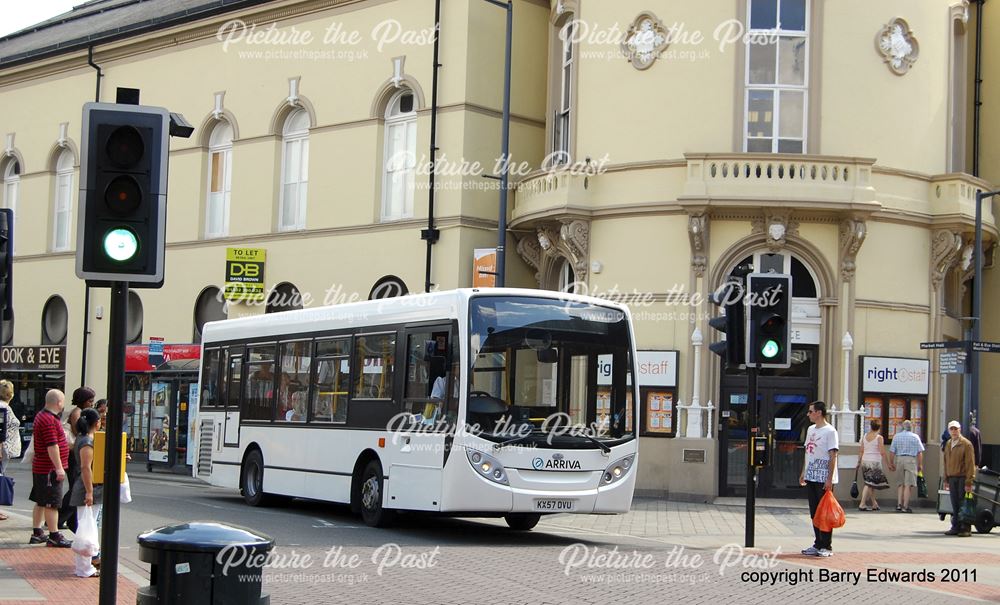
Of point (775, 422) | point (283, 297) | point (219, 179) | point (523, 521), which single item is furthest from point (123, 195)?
point (219, 179)

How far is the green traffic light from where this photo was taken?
7145mm

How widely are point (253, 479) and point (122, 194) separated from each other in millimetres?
14617

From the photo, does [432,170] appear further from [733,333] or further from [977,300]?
[733,333]

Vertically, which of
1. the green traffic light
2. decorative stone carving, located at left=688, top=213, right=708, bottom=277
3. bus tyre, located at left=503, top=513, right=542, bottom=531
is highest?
decorative stone carving, located at left=688, top=213, right=708, bottom=277

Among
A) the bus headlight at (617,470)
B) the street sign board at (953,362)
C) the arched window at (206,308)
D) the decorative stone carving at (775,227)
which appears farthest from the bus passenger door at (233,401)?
the arched window at (206,308)

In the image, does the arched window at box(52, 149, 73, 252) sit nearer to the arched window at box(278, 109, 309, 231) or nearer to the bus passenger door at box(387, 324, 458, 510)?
the arched window at box(278, 109, 309, 231)

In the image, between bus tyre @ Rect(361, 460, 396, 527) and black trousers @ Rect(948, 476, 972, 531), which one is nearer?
bus tyre @ Rect(361, 460, 396, 527)

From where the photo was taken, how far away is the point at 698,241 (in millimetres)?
26203

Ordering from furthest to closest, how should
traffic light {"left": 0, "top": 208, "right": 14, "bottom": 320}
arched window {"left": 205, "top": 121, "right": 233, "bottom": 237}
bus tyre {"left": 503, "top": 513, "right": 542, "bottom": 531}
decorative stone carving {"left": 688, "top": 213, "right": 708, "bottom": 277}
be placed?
arched window {"left": 205, "top": 121, "right": 233, "bottom": 237} → decorative stone carving {"left": 688, "top": 213, "right": 708, "bottom": 277} → bus tyre {"left": 503, "top": 513, "right": 542, "bottom": 531} → traffic light {"left": 0, "top": 208, "right": 14, "bottom": 320}

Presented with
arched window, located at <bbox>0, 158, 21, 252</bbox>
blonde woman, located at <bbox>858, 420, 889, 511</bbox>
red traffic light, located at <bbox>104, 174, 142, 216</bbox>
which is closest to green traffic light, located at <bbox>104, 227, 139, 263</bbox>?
red traffic light, located at <bbox>104, 174, 142, 216</bbox>

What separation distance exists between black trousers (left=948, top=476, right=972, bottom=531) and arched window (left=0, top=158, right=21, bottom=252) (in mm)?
32146

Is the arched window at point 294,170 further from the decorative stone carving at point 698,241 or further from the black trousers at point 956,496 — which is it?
the black trousers at point 956,496

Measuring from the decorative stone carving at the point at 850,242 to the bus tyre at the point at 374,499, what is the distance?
→ 39.5 feet

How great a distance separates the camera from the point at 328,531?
16906 millimetres
